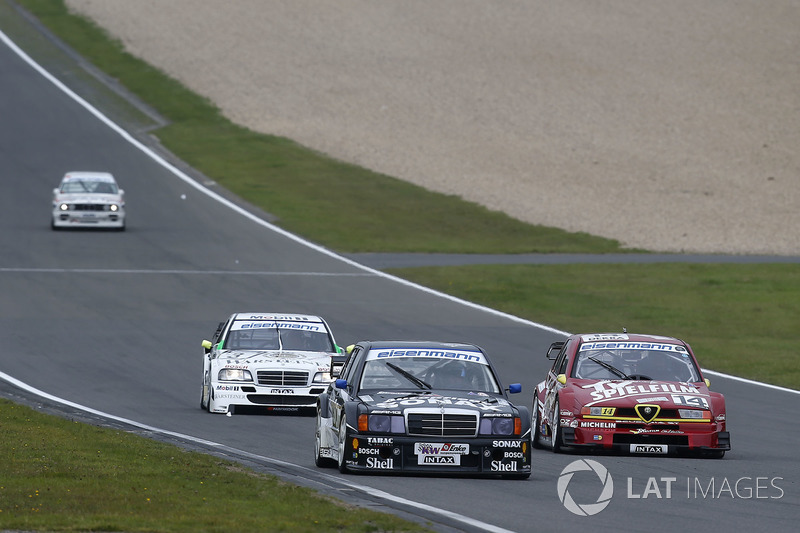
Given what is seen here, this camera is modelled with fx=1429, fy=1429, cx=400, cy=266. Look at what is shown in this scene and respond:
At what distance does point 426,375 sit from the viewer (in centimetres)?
1411

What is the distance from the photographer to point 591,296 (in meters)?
34.8

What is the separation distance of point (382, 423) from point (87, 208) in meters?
32.2

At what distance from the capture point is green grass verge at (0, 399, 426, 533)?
Result: 10031 mm

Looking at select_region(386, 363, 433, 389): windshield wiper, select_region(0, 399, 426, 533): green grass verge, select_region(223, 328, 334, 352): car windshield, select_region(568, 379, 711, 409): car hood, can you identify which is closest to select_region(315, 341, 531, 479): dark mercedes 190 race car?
select_region(386, 363, 433, 389): windshield wiper

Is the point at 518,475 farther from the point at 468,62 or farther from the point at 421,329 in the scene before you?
the point at 468,62

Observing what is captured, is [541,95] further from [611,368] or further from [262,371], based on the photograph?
[611,368]

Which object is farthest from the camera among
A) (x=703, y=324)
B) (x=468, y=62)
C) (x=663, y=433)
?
(x=468, y=62)

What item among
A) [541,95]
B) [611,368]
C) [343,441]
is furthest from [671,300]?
[541,95]

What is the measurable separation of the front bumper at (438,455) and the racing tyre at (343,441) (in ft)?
0.15

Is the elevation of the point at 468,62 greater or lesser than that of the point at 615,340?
greater

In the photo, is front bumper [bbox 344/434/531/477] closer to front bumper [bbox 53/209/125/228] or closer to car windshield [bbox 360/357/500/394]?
car windshield [bbox 360/357/500/394]

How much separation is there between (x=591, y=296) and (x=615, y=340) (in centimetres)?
1773

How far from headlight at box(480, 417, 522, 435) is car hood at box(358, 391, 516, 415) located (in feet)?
0.32

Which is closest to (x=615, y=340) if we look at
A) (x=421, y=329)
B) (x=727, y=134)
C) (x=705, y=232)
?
(x=421, y=329)
